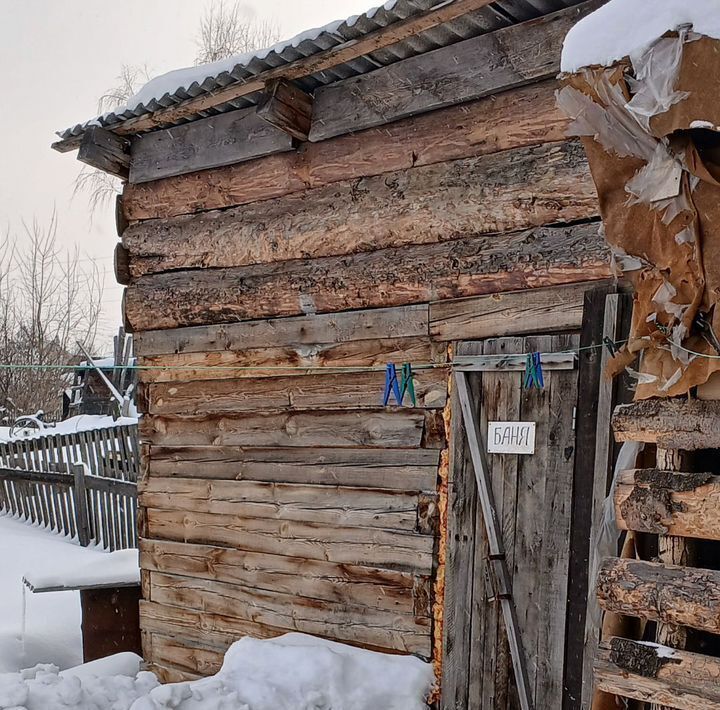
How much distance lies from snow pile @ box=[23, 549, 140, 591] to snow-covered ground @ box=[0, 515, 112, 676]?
0.83ft

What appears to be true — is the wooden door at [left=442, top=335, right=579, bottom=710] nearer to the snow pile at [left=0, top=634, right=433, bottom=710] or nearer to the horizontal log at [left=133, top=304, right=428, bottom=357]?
the snow pile at [left=0, top=634, right=433, bottom=710]

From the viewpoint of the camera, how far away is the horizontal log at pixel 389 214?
4.50 meters

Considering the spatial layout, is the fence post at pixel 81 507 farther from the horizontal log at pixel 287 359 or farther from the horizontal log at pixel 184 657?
the horizontal log at pixel 287 359

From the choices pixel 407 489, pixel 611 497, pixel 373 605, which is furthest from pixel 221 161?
pixel 611 497

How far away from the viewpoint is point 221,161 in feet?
20.0

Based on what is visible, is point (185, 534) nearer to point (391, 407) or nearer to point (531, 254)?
point (391, 407)

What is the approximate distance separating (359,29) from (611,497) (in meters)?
2.98

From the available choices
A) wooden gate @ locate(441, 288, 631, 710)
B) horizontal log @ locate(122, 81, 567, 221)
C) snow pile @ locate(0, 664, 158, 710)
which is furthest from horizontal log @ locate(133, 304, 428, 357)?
snow pile @ locate(0, 664, 158, 710)

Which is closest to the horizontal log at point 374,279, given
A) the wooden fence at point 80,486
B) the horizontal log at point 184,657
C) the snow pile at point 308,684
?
the snow pile at point 308,684

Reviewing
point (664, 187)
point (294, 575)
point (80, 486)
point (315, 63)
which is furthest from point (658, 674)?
point (80, 486)

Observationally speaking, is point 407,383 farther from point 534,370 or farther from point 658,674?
point 658,674

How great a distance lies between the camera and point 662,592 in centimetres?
277

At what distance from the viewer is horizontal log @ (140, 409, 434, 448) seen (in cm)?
524

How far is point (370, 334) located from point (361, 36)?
1793mm
